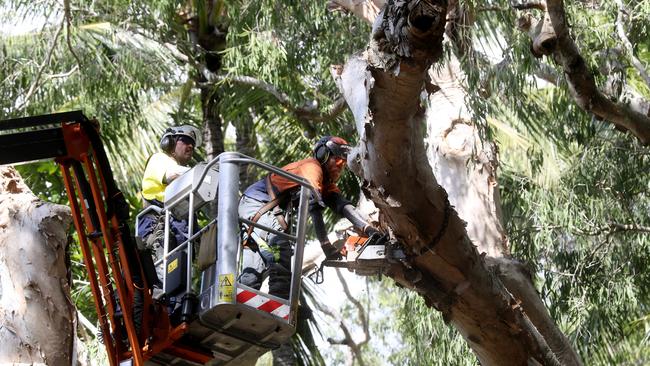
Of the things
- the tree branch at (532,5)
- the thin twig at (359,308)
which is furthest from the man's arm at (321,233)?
the thin twig at (359,308)

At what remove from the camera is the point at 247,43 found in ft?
43.3

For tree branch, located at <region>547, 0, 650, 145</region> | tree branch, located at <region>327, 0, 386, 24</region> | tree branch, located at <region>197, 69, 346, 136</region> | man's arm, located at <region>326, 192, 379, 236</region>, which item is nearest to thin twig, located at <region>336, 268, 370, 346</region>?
tree branch, located at <region>197, 69, 346, 136</region>

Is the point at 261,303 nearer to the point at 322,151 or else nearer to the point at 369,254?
the point at 369,254

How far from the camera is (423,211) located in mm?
6461

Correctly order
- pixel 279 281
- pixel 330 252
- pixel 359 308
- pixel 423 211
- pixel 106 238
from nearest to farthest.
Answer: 1. pixel 423 211
2. pixel 106 238
3. pixel 279 281
4. pixel 330 252
5. pixel 359 308

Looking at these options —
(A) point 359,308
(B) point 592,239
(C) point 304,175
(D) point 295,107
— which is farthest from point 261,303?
(A) point 359,308

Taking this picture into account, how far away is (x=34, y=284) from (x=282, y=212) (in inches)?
102

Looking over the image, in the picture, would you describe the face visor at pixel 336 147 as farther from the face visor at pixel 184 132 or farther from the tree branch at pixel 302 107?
the tree branch at pixel 302 107

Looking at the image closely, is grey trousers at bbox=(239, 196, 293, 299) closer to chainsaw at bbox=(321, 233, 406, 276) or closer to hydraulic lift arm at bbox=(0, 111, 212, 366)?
chainsaw at bbox=(321, 233, 406, 276)

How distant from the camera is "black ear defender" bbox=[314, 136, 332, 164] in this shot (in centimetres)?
812

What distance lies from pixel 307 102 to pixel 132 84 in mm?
1946

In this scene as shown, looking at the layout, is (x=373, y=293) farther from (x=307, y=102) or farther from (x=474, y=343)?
(x=474, y=343)

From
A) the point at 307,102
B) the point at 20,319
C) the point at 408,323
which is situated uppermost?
the point at 307,102

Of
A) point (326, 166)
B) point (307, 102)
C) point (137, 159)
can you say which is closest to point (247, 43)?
point (307, 102)
